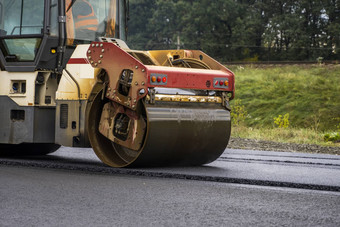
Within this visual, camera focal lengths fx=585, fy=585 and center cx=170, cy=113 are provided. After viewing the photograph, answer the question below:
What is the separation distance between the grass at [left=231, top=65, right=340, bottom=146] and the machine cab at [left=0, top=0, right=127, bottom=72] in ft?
23.7

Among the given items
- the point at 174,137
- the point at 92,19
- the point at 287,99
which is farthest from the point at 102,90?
the point at 287,99

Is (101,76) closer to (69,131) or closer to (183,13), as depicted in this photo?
(69,131)

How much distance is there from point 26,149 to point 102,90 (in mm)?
2363

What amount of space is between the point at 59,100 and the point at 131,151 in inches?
45.8

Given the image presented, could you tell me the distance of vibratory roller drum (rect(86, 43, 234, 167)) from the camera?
6.25 meters

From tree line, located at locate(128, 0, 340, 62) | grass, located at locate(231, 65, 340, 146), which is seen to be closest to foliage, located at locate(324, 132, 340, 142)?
grass, located at locate(231, 65, 340, 146)

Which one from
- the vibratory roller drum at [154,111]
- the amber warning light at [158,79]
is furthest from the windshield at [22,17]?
the amber warning light at [158,79]

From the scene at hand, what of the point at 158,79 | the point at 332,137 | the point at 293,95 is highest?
the point at 158,79

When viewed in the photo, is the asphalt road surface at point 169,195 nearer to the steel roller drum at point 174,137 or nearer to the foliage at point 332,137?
the steel roller drum at point 174,137

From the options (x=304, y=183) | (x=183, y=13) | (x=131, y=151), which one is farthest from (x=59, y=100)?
(x=183, y=13)

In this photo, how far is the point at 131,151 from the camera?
6.63 m

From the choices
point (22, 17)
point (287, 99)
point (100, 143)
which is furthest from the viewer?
point (287, 99)

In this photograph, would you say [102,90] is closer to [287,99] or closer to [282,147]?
[282,147]

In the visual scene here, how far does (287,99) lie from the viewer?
65.0 ft
